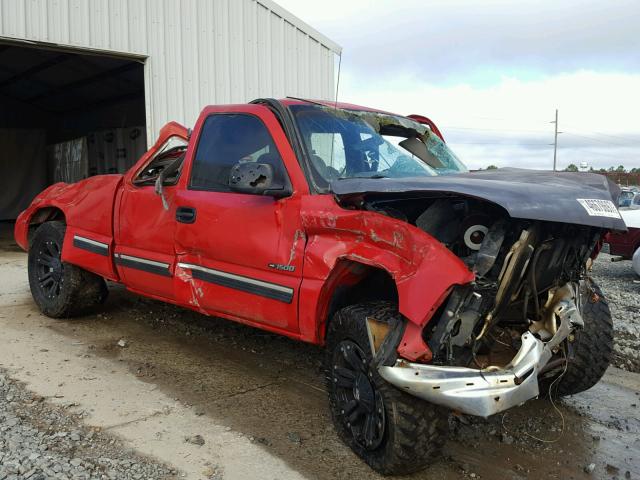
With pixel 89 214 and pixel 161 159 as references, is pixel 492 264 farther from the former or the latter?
pixel 89 214

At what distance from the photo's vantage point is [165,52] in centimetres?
928

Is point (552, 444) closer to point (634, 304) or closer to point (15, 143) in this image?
point (634, 304)

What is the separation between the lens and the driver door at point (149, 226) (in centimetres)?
411

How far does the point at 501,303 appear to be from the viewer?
103 inches

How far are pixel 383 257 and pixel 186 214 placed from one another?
1759 mm

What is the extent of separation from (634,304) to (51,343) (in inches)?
252

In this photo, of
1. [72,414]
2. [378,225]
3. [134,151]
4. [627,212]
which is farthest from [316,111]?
[134,151]

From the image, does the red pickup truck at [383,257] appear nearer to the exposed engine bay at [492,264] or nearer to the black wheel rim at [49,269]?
the exposed engine bay at [492,264]

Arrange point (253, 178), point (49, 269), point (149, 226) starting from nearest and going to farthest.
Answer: point (253, 178) < point (149, 226) < point (49, 269)

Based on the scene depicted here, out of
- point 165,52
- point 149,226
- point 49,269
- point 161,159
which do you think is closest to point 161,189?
point 149,226

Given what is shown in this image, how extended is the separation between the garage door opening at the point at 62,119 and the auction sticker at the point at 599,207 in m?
11.8

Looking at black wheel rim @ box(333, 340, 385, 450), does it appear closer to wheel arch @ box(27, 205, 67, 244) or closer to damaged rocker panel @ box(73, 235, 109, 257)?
damaged rocker panel @ box(73, 235, 109, 257)

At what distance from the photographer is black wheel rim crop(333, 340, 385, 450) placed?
9.01 feet

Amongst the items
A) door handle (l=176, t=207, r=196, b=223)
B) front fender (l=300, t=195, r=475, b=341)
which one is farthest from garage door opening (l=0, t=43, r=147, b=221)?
front fender (l=300, t=195, r=475, b=341)
